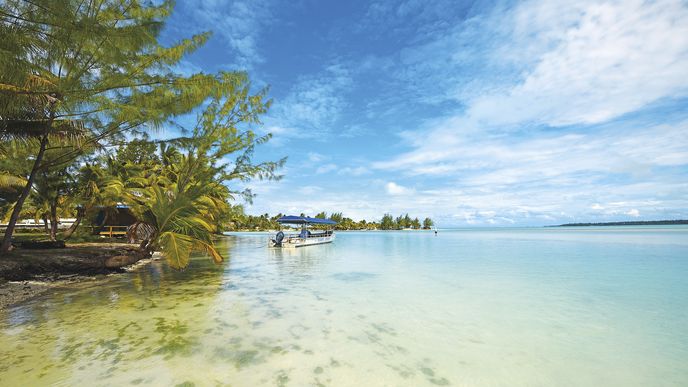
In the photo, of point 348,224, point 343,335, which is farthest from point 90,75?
point 348,224

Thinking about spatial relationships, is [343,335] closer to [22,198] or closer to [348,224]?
[22,198]

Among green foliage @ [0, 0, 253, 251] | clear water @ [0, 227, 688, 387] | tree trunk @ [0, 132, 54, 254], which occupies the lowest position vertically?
clear water @ [0, 227, 688, 387]

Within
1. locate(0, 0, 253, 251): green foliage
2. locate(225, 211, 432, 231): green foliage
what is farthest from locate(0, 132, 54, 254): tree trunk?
locate(225, 211, 432, 231): green foliage

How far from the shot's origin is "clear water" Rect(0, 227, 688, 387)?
388 cm

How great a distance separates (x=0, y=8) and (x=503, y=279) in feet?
47.2

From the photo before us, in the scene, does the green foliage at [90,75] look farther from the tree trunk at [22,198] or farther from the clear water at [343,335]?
the clear water at [343,335]

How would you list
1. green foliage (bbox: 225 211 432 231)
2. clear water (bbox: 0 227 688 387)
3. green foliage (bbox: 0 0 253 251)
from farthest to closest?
green foliage (bbox: 225 211 432 231) < green foliage (bbox: 0 0 253 251) < clear water (bbox: 0 227 688 387)

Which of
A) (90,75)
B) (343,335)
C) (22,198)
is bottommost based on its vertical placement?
(343,335)

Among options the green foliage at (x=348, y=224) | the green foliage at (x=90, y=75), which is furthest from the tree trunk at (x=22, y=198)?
the green foliage at (x=348, y=224)

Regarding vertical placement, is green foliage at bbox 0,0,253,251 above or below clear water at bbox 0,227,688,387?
above

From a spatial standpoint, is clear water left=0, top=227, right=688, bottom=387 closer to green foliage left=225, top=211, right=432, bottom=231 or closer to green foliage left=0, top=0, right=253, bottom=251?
green foliage left=0, top=0, right=253, bottom=251

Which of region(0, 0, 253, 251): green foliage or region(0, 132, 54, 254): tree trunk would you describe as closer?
region(0, 0, 253, 251): green foliage

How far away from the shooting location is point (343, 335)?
17.6 feet

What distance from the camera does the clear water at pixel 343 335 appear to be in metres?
3.88
